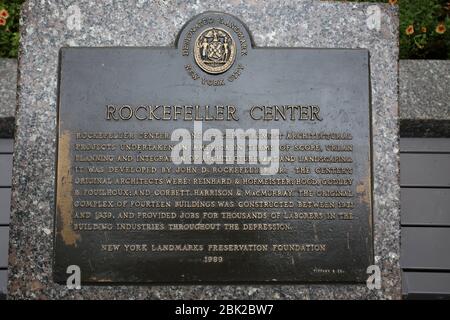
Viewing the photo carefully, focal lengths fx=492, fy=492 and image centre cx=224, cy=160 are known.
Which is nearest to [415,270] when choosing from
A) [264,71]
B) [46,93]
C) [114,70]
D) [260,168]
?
[260,168]

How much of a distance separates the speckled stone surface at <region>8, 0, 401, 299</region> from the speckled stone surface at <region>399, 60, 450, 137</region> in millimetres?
685

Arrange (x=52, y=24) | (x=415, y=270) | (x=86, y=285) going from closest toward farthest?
(x=86, y=285)
(x=52, y=24)
(x=415, y=270)

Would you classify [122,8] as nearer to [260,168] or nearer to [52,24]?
[52,24]

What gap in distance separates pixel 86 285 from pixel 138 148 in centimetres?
99

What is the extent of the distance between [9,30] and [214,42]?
228 centimetres

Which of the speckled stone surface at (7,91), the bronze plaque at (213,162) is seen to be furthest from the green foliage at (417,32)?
the bronze plaque at (213,162)

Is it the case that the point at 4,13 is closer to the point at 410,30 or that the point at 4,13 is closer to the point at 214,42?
the point at 214,42

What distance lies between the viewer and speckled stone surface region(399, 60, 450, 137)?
4062mm

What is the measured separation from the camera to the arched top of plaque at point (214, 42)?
3.49m

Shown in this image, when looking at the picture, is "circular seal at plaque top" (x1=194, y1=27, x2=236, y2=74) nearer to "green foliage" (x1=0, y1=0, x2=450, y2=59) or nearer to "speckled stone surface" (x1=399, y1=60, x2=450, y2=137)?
"speckled stone surface" (x1=399, y1=60, x2=450, y2=137)

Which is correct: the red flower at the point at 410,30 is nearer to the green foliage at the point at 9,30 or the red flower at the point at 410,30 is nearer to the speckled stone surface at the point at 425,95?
the speckled stone surface at the point at 425,95

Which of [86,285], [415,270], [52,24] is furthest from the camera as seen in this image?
[415,270]

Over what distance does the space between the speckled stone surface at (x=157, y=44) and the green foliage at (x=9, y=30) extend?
1079 mm

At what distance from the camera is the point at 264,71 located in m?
3.49
